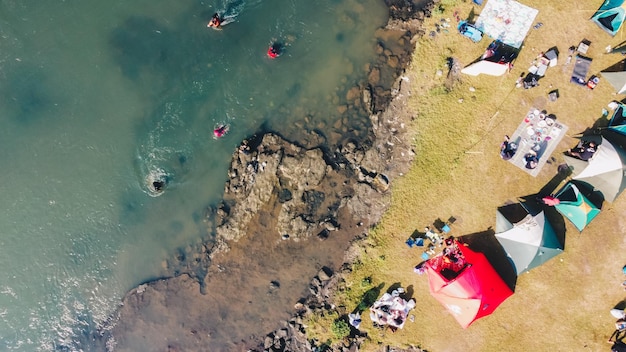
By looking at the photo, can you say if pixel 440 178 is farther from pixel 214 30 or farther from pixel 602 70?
pixel 214 30

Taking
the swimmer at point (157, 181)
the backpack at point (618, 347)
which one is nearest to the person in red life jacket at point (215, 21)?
the swimmer at point (157, 181)

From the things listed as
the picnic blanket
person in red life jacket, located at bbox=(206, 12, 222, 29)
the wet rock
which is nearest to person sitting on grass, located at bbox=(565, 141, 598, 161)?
the picnic blanket

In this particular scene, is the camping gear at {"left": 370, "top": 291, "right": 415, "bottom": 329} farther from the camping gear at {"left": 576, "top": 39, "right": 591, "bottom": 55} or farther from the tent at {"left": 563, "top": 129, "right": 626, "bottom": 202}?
the camping gear at {"left": 576, "top": 39, "right": 591, "bottom": 55}

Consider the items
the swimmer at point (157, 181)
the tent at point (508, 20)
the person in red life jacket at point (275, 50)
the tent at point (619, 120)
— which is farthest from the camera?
the swimmer at point (157, 181)

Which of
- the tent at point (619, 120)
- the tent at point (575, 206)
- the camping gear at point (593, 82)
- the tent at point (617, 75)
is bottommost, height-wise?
the tent at point (575, 206)

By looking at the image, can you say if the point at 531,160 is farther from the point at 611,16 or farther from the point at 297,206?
the point at 297,206

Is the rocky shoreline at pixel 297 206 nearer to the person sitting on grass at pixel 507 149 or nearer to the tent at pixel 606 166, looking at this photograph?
the person sitting on grass at pixel 507 149

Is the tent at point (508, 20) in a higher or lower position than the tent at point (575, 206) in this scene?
higher
